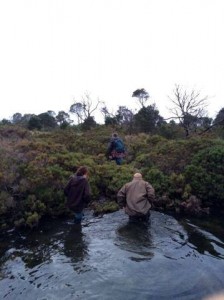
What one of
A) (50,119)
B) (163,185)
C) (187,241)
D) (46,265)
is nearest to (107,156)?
(163,185)

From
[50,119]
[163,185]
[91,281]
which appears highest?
[50,119]

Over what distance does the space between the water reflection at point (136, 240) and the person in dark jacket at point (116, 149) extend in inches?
260

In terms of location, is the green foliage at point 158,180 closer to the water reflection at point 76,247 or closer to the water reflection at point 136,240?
the water reflection at point 136,240

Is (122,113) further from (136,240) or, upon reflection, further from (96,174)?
(136,240)

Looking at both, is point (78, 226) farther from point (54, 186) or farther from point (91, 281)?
point (91, 281)

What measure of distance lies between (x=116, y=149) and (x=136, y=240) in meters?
7.99

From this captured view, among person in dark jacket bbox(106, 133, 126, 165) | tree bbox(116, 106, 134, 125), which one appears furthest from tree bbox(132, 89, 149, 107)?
person in dark jacket bbox(106, 133, 126, 165)

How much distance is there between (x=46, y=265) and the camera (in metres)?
8.70

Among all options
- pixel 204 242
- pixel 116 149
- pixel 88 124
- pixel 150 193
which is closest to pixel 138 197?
pixel 150 193

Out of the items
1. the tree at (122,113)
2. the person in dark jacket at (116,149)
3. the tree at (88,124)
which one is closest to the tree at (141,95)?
the tree at (122,113)

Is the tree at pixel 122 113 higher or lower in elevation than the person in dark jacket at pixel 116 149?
higher

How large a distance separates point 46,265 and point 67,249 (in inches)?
41.7

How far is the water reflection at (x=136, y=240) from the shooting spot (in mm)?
9062

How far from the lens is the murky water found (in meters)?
7.37
